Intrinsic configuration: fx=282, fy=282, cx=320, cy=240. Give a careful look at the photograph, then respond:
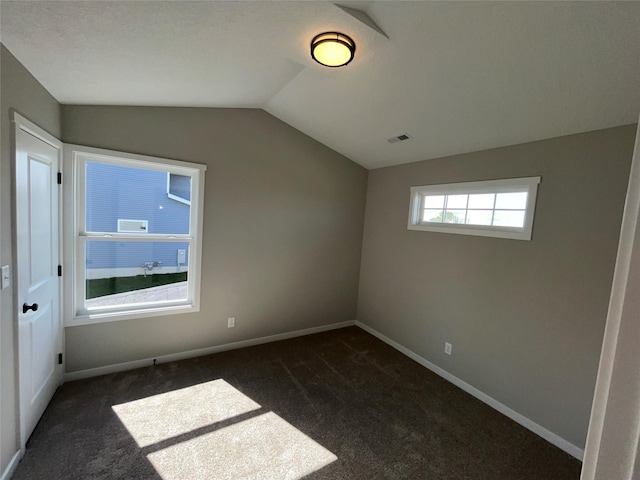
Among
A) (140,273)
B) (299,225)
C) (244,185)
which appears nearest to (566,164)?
(299,225)

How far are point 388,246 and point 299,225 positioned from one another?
3.99ft

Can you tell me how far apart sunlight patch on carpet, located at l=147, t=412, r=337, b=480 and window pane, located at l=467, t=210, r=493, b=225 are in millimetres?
2402

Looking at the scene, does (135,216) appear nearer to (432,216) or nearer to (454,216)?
(432,216)

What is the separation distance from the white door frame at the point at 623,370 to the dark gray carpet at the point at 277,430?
188 centimetres

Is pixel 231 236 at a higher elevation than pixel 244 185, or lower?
lower

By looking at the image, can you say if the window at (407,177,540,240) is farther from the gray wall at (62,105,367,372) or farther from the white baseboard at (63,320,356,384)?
the white baseboard at (63,320,356,384)

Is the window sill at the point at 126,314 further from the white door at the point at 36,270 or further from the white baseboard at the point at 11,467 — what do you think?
the white baseboard at the point at 11,467

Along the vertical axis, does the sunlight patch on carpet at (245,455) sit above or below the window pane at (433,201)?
below

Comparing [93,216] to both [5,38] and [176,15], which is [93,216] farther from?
[176,15]

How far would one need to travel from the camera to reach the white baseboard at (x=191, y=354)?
258 cm

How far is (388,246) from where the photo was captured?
376 centimetres

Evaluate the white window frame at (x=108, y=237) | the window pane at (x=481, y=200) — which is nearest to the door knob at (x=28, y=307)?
the white window frame at (x=108, y=237)

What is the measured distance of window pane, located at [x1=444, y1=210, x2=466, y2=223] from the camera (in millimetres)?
2984

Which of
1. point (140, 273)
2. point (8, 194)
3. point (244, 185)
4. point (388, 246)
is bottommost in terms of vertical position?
point (140, 273)
